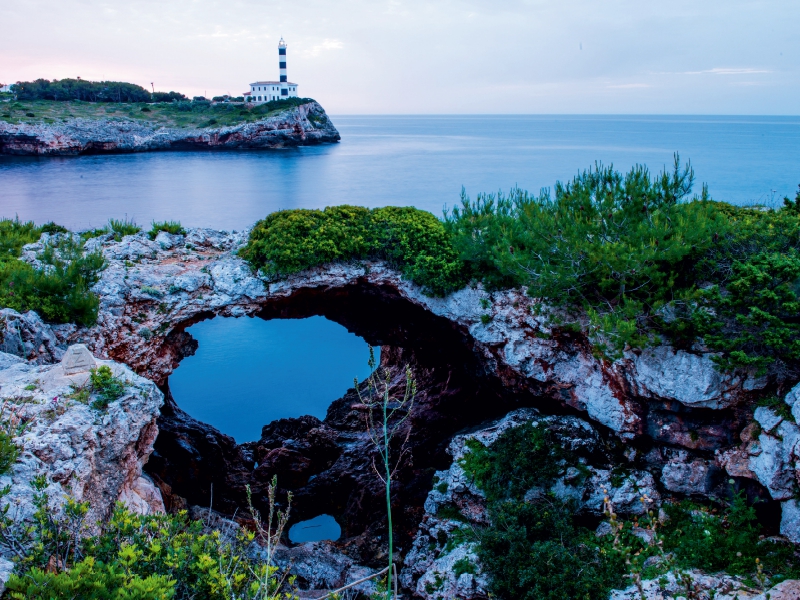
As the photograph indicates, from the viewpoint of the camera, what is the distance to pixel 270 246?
46.9ft

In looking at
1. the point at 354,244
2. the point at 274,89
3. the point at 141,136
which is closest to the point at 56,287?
the point at 354,244

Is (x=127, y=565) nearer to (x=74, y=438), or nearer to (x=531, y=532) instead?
(x=74, y=438)

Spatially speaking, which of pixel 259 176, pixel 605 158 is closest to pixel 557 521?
pixel 259 176

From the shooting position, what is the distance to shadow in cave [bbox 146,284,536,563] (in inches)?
593

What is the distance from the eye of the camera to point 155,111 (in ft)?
258

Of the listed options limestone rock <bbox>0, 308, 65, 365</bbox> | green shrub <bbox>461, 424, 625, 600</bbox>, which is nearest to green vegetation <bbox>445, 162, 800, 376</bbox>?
green shrub <bbox>461, 424, 625, 600</bbox>

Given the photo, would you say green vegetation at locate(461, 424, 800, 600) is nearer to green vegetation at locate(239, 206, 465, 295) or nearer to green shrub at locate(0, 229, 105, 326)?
green vegetation at locate(239, 206, 465, 295)

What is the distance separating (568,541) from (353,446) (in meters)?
9.69

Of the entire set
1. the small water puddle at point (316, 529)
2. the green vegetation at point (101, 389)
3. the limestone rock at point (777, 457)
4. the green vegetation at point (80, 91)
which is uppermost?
the green vegetation at point (80, 91)

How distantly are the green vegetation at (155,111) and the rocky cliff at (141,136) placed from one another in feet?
5.28

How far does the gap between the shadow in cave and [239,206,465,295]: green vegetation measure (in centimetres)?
104

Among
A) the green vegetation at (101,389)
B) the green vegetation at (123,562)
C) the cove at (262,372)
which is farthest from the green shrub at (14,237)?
the green vegetation at (123,562)

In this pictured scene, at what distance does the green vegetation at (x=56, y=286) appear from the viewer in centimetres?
1234

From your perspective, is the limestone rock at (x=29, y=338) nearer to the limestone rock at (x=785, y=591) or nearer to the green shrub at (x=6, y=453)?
the green shrub at (x=6, y=453)
